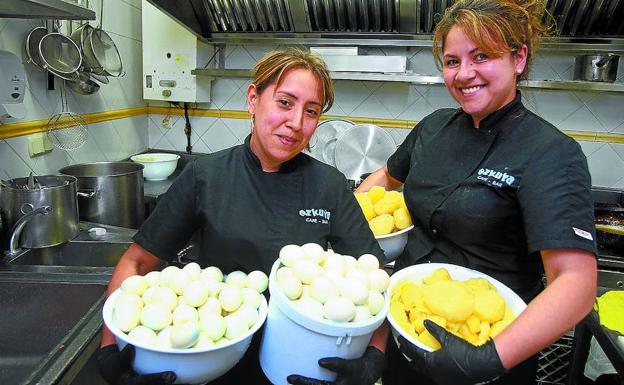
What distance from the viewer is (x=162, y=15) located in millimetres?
2596

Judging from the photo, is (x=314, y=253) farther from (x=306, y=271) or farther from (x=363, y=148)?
(x=363, y=148)

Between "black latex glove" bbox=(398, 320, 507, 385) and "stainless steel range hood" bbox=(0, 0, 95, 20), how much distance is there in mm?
1367

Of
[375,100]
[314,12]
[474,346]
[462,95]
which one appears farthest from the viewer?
[375,100]

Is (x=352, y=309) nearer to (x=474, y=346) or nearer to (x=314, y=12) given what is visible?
(x=474, y=346)

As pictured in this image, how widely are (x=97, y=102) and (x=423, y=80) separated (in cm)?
178

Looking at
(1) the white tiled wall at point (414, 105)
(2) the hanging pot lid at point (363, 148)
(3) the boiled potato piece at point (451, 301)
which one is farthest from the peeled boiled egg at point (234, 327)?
(1) the white tiled wall at point (414, 105)

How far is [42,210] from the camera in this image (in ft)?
5.06

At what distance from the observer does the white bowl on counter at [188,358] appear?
2.35ft

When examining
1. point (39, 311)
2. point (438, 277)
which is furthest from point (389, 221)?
point (39, 311)

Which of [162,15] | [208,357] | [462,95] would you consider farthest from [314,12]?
[208,357]

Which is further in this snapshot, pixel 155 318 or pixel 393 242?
pixel 393 242

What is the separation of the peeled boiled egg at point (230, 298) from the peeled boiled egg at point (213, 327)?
0.04 metres

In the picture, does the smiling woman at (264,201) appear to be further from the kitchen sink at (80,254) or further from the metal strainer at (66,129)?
the metal strainer at (66,129)

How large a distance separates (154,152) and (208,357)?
2.52m
